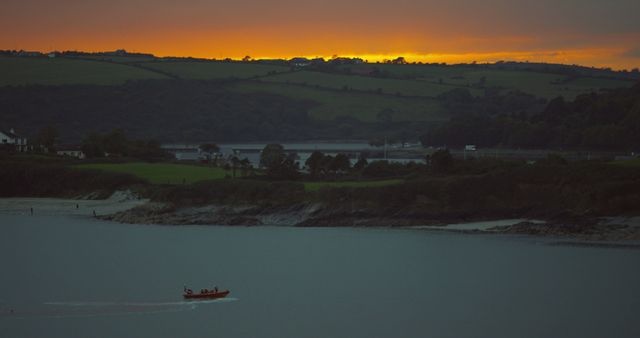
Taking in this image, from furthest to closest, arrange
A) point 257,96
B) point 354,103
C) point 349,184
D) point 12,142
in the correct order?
1. point 257,96
2. point 354,103
3. point 12,142
4. point 349,184

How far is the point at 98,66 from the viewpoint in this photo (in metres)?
191

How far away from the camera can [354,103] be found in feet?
589

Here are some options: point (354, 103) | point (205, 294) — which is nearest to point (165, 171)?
point (205, 294)

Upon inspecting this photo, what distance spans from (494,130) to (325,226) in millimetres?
67324

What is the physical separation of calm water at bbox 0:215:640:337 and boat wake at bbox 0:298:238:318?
0.16 feet

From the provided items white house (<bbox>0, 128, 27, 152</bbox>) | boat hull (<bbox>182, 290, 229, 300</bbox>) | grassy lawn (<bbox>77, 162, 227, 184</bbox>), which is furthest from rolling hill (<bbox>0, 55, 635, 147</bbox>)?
boat hull (<bbox>182, 290, 229, 300</bbox>)

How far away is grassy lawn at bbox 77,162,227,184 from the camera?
276 feet

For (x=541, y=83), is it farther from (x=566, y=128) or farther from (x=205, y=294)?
(x=205, y=294)

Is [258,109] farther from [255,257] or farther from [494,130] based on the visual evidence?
[255,257]

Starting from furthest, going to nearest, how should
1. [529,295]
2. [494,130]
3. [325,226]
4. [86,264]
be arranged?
[494,130]
[325,226]
[86,264]
[529,295]

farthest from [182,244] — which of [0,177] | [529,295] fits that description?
[0,177]

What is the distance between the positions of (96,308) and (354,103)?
13602cm

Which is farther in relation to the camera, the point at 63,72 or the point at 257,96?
the point at 63,72

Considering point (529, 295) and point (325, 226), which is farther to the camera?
point (325, 226)
